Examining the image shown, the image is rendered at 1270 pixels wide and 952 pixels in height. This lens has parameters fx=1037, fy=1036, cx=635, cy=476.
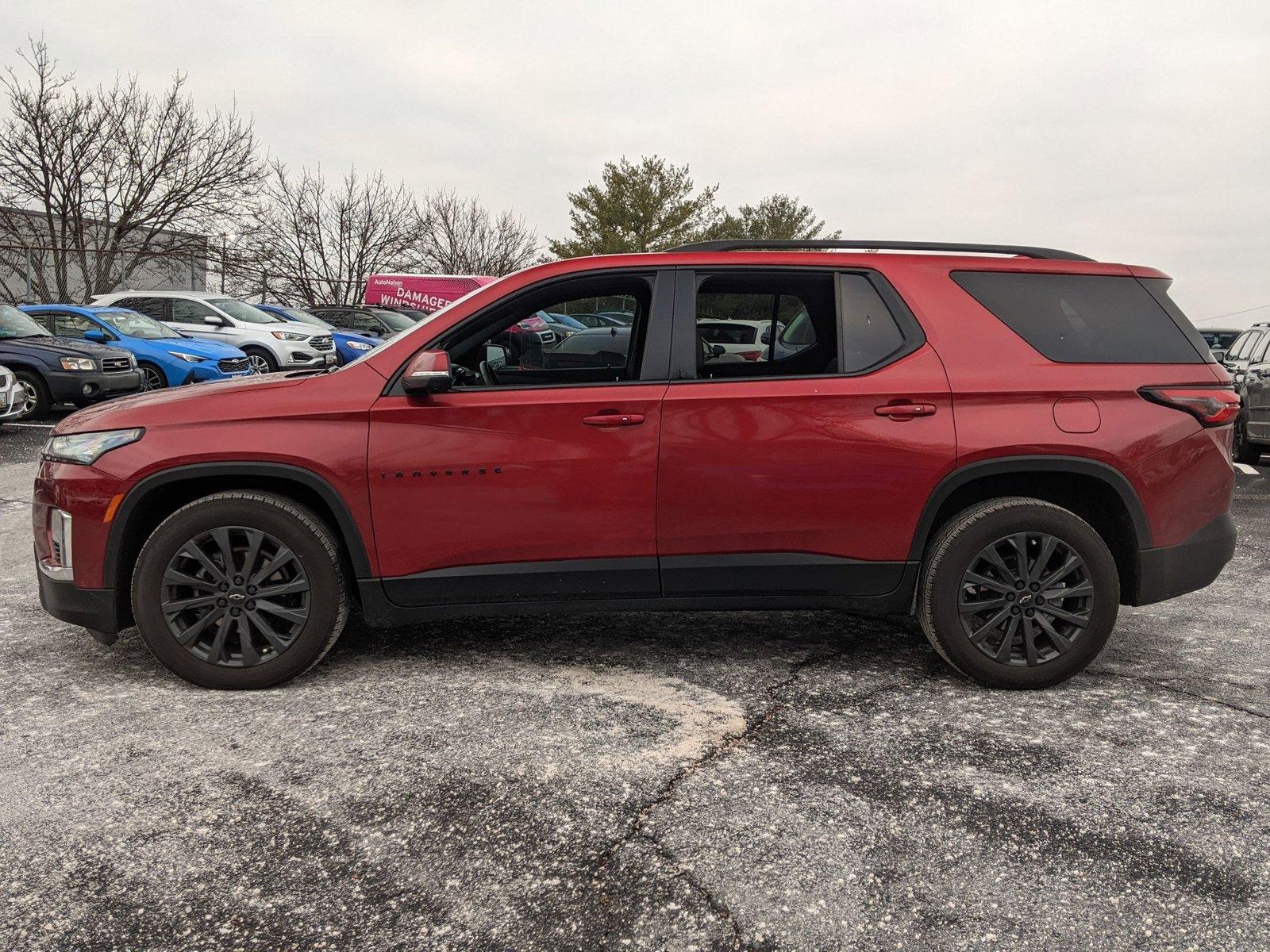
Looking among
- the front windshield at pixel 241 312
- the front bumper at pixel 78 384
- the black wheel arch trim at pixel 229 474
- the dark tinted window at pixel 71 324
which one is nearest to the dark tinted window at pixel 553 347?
the black wheel arch trim at pixel 229 474

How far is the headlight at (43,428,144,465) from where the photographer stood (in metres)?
3.79

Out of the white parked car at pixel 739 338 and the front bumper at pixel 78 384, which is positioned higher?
the white parked car at pixel 739 338

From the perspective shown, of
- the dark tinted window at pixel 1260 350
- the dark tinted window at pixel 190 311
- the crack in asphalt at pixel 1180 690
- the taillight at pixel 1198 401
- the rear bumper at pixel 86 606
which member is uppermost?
the dark tinted window at pixel 190 311

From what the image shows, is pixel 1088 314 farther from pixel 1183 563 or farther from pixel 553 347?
pixel 553 347

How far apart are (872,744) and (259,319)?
17.4 meters

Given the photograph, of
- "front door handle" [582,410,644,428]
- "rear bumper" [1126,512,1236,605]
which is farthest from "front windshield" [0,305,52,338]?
"rear bumper" [1126,512,1236,605]

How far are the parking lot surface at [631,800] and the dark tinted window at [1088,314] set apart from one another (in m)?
1.31

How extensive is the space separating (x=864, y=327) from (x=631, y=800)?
198 centimetres

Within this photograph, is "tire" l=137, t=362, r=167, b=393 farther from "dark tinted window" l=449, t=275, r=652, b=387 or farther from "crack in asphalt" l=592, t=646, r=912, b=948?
"crack in asphalt" l=592, t=646, r=912, b=948

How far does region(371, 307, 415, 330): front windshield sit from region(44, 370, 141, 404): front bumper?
983 cm

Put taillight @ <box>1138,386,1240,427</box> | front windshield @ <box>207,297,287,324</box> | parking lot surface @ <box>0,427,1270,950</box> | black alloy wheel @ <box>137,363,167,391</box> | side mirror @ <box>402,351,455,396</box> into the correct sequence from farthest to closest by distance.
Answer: front windshield @ <box>207,297,287,324</box> → black alloy wheel @ <box>137,363,167,391</box> → taillight @ <box>1138,386,1240,427</box> → side mirror @ <box>402,351,455,396</box> → parking lot surface @ <box>0,427,1270,950</box>

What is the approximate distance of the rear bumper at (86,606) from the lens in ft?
12.5

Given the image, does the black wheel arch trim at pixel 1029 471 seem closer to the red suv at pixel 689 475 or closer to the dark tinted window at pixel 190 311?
the red suv at pixel 689 475

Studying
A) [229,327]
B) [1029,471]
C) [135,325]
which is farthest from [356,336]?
[1029,471]
